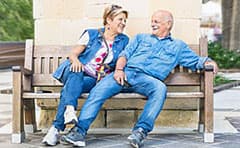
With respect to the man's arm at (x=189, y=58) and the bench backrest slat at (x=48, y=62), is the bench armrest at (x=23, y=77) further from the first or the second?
the man's arm at (x=189, y=58)

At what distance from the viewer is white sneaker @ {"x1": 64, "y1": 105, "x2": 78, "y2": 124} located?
4.98m

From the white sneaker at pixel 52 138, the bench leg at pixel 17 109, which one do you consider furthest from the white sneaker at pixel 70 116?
the bench leg at pixel 17 109

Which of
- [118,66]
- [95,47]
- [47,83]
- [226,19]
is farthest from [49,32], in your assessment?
[226,19]

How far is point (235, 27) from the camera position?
65.0 ft

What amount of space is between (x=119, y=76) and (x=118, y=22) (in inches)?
20.2

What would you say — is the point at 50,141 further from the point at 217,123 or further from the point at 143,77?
the point at 217,123

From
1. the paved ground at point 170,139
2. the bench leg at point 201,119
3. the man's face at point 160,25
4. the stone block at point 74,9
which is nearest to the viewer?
the paved ground at point 170,139

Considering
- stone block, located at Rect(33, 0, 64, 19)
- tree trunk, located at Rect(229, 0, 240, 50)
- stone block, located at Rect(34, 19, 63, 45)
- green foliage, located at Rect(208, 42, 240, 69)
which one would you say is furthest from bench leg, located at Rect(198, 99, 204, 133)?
tree trunk, located at Rect(229, 0, 240, 50)

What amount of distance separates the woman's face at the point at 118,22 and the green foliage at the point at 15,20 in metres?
15.9

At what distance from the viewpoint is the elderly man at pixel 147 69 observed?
506 centimetres

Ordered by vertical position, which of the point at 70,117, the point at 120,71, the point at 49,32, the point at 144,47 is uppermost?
the point at 49,32

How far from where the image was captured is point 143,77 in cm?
528

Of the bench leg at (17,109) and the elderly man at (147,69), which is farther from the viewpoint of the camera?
the bench leg at (17,109)

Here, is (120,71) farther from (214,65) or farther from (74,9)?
(74,9)
